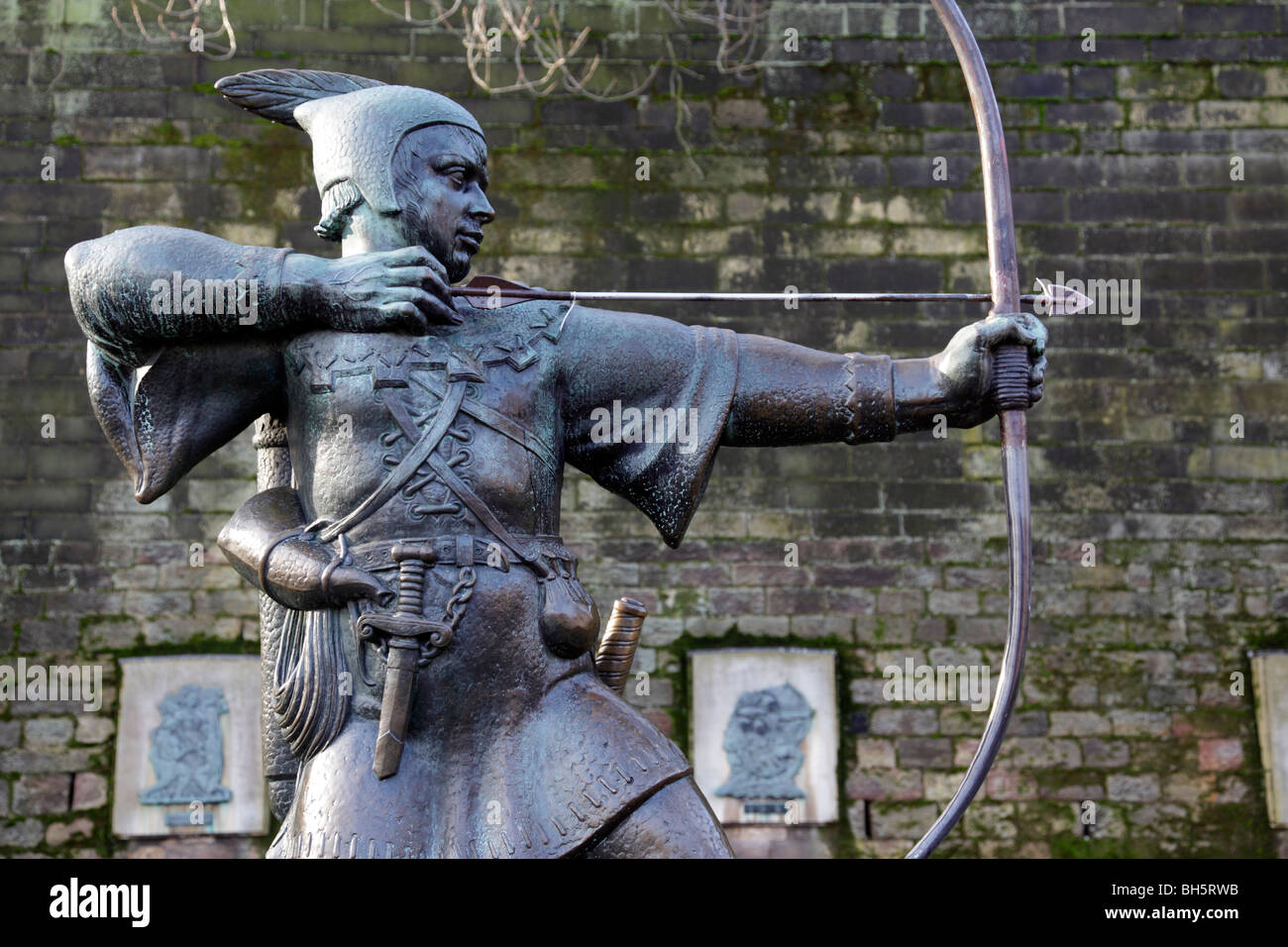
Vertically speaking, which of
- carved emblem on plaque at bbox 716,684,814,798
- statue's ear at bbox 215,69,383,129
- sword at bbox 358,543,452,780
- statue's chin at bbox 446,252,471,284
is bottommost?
carved emblem on plaque at bbox 716,684,814,798

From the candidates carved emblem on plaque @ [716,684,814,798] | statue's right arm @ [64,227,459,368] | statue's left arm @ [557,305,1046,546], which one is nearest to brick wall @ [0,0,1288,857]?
carved emblem on plaque @ [716,684,814,798]

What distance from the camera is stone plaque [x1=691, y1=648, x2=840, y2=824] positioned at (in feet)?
23.2

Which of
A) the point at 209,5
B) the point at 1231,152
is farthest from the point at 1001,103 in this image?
the point at 209,5

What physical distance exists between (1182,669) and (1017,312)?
5.26 metres

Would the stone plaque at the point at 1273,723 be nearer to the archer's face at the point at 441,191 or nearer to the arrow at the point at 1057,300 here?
the arrow at the point at 1057,300

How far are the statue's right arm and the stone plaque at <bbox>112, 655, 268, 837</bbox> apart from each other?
478cm

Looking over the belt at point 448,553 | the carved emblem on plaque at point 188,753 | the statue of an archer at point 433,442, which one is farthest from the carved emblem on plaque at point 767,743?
the belt at point 448,553

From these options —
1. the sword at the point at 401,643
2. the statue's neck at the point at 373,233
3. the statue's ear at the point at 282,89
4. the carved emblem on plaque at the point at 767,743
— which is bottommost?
the carved emblem on plaque at the point at 767,743

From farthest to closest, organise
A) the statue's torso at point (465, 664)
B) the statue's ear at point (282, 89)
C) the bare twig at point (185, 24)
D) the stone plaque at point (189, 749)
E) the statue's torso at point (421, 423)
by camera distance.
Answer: the bare twig at point (185, 24) < the stone plaque at point (189, 749) < the statue's ear at point (282, 89) < the statue's torso at point (421, 423) < the statue's torso at point (465, 664)

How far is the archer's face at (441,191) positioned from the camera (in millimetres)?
2578

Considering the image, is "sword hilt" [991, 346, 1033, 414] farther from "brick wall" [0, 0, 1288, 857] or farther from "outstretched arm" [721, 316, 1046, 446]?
"brick wall" [0, 0, 1288, 857]

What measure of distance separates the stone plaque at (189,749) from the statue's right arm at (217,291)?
4.78 meters

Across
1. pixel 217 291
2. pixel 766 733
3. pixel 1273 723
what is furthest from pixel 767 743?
pixel 217 291

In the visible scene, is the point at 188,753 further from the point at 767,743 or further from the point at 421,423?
the point at 421,423
